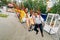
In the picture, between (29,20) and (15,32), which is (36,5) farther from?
(15,32)

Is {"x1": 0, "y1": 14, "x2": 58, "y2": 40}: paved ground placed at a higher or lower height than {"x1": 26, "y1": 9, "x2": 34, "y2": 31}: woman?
lower

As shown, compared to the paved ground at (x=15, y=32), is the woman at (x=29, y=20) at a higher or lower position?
higher

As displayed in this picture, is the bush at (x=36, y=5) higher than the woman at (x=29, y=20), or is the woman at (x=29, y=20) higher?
the bush at (x=36, y=5)

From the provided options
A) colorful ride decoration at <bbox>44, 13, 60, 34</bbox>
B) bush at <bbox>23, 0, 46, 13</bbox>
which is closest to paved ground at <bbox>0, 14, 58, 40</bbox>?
colorful ride decoration at <bbox>44, 13, 60, 34</bbox>

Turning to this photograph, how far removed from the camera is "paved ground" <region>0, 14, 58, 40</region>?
4.07 ft

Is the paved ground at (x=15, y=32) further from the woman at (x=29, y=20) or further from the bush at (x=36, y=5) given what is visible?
the bush at (x=36, y=5)

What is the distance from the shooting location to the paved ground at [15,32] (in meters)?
1.24

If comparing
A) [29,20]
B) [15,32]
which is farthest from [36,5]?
[15,32]

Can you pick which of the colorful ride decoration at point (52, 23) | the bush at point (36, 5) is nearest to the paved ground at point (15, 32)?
Result: the colorful ride decoration at point (52, 23)

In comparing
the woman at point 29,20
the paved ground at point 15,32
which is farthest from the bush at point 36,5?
the paved ground at point 15,32

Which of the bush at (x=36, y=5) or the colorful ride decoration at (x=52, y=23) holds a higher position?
the bush at (x=36, y=5)

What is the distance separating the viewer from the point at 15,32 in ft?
4.28

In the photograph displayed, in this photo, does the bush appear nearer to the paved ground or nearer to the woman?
the woman

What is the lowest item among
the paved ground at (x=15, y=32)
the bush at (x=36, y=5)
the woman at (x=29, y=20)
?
the paved ground at (x=15, y=32)
